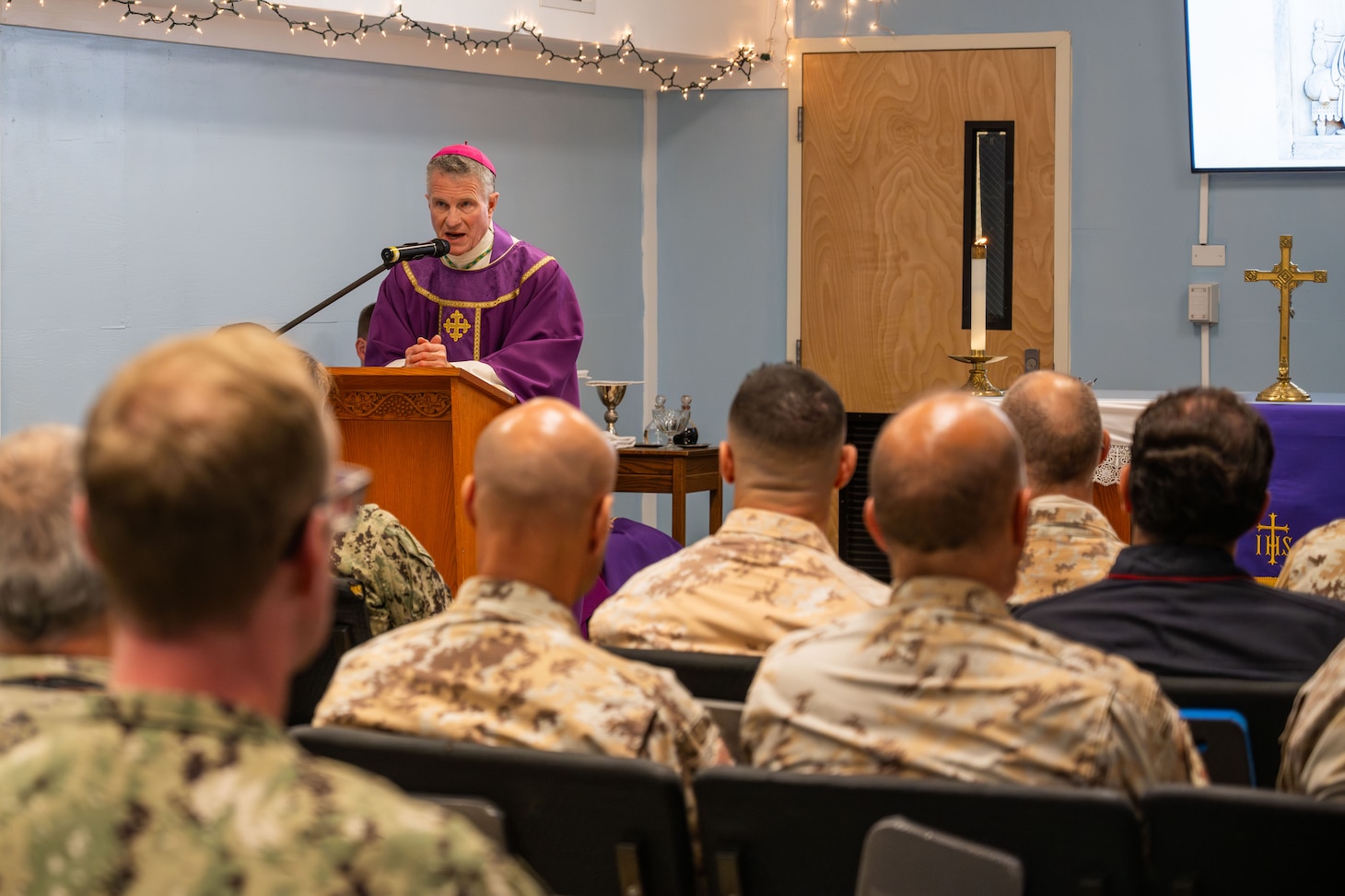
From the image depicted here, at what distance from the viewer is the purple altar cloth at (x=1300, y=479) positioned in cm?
412

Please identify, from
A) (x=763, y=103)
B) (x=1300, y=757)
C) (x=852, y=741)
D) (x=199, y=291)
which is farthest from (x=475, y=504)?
(x=763, y=103)

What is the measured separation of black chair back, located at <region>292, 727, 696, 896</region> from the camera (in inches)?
59.9

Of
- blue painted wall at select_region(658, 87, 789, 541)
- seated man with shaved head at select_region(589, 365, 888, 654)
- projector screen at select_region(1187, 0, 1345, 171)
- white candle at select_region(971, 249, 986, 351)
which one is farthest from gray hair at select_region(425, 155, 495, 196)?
projector screen at select_region(1187, 0, 1345, 171)

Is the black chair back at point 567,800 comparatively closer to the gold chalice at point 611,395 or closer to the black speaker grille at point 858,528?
the gold chalice at point 611,395

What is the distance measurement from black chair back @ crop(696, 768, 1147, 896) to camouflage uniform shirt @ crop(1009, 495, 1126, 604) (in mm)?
1195

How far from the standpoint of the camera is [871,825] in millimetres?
1488

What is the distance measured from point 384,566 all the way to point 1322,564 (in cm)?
194

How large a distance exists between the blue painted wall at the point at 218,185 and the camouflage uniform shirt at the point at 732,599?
13.0ft

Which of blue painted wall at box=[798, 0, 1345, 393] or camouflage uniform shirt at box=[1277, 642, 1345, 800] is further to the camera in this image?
blue painted wall at box=[798, 0, 1345, 393]

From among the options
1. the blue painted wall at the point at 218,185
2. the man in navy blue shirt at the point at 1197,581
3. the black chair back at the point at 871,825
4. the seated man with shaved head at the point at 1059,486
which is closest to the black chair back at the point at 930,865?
the black chair back at the point at 871,825

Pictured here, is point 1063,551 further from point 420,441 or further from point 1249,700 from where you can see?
point 420,441

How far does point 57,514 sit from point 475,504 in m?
0.76

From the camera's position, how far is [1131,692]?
5.16 ft

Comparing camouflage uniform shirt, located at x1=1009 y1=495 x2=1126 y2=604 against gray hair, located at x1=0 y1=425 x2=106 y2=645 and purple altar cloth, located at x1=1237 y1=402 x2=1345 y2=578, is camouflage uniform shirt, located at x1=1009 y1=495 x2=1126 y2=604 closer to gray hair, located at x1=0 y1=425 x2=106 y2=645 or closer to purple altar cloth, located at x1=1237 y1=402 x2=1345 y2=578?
purple altar cloth, located at x1=1237 y1=402 x2=1345 y2=578
